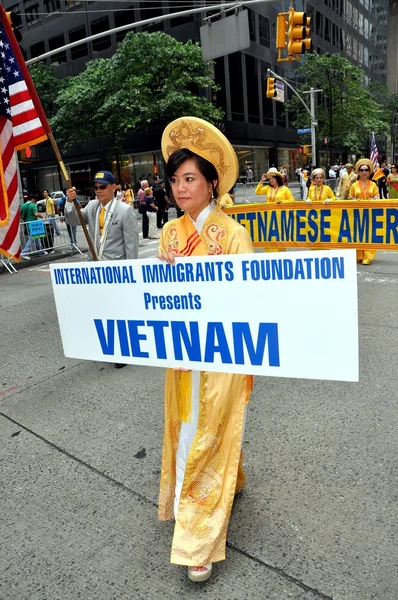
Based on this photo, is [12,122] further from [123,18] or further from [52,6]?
[52,6]

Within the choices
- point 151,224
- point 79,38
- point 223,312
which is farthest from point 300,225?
point 79,38

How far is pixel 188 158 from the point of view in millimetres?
2201

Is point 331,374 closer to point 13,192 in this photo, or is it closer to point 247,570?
point 247,570

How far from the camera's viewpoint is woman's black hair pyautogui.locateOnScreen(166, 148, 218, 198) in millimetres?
2203

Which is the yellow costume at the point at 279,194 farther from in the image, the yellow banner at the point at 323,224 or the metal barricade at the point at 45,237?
the metal barricade at the point at 45,237

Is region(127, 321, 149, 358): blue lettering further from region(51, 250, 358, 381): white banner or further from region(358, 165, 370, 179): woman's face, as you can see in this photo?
region(358, 165, 370, 179): woman's face

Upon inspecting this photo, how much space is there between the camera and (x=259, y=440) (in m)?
3.38

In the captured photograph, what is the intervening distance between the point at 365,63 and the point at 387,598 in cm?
7700

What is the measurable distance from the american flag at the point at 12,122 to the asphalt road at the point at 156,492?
144 centimetres

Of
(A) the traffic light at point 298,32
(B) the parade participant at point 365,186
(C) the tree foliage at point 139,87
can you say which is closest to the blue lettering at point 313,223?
(B) the parade participant at point 365,186

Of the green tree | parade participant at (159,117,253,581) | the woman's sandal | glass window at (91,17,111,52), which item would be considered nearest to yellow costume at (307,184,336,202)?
parade participant at (159,117,253,581)

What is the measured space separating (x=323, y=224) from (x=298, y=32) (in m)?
8.02

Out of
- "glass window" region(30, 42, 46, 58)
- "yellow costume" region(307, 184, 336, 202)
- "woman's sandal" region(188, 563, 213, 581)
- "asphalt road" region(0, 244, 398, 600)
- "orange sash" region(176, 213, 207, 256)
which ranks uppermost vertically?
"glass window" region(30, 42, 46, 58)

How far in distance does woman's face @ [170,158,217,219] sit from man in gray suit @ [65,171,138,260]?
9.60 ft
